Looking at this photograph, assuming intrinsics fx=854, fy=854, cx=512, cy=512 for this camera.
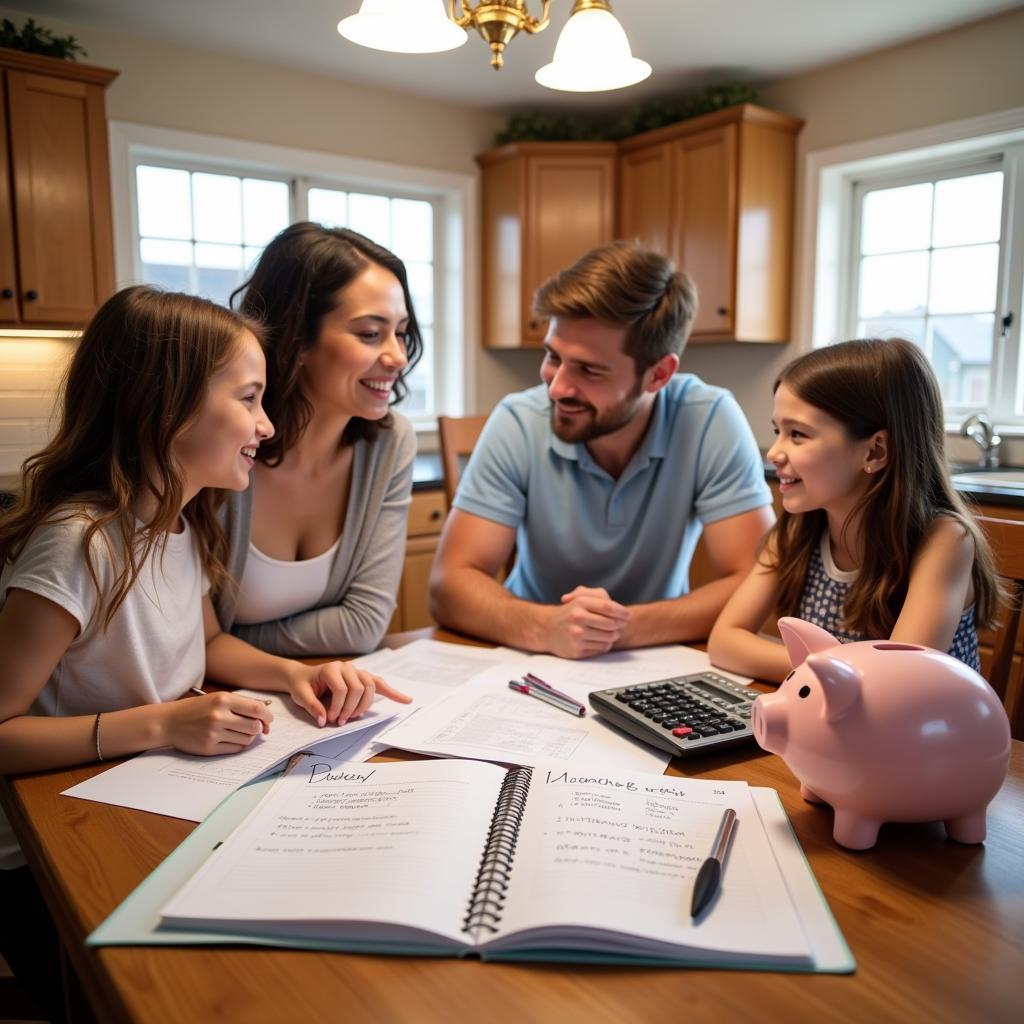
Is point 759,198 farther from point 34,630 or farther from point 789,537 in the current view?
point 34,630

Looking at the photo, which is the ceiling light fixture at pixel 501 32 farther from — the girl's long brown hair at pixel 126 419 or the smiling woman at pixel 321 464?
the girl's long brown hair at pixel 126 419

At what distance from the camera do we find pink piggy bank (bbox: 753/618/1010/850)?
71cm

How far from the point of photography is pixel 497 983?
1.90ft

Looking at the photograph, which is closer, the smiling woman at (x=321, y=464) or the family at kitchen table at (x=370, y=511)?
the family at kitchen table at (x=370, y=511)

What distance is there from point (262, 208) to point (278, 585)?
2891 millimetres

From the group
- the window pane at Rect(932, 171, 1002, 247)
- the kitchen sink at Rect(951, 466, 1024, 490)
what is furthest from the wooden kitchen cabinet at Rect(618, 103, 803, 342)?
the kitchen sink at Rect(951, 466, 1024, 490)

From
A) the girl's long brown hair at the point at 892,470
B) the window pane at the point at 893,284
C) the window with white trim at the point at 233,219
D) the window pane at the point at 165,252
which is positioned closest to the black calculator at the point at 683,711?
the girl's long brown hair at the point at 892,470

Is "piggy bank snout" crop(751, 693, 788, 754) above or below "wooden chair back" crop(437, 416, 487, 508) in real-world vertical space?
below

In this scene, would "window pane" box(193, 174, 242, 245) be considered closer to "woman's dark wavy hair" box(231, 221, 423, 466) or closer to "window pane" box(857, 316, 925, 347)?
"woman's dark wavy hair" box(231, 221, 423, 466)

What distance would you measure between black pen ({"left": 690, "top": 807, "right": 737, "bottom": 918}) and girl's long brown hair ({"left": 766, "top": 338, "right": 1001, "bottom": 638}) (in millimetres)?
570

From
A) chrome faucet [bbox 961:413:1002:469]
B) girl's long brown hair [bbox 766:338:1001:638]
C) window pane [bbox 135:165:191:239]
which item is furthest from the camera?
window pane [bbox 135:165:191:239]

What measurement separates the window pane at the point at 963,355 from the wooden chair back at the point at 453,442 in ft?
6.03

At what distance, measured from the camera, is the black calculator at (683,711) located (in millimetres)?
934

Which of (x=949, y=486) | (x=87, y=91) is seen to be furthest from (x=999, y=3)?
(x=87, y=91)
